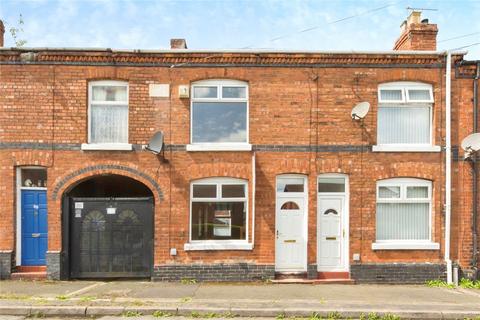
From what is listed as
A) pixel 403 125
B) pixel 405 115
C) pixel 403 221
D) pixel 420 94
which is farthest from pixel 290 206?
pixel 420 94

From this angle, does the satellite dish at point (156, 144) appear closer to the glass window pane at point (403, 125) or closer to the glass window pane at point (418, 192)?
the glass window pane at point (403, 125)

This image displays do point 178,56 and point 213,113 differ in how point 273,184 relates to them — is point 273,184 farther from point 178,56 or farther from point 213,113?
point 178,56

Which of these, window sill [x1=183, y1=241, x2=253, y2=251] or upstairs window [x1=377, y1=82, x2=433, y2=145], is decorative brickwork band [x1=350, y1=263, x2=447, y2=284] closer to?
window sill [x1=183, y1=241, x2=253, y2=251]

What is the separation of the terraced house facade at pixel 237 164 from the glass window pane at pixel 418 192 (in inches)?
1.2

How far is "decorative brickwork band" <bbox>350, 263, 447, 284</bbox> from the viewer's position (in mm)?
10062

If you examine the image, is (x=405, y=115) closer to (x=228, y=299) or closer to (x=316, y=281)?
(x=316, y=281)

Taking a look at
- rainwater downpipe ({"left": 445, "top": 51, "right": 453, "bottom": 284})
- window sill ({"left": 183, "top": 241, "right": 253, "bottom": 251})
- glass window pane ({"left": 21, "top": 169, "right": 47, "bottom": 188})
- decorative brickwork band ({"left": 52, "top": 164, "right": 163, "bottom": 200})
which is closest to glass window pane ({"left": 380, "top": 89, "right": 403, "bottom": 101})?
rainwater downpipe ({"left": 445, "top": 51, "right": 453, "bottom": 284})

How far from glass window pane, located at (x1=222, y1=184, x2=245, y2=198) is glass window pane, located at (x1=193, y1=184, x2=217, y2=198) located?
0.26m

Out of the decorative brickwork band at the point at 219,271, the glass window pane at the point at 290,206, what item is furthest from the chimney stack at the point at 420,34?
the decorative brickwork band at the point at 219,271

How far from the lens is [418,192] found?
10.4 metres

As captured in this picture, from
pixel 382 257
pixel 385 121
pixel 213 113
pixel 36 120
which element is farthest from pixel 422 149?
pixel 36 120

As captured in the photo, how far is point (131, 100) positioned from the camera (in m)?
10.1

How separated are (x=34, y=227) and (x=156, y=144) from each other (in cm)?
391

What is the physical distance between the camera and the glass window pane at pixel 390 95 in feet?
34.1
